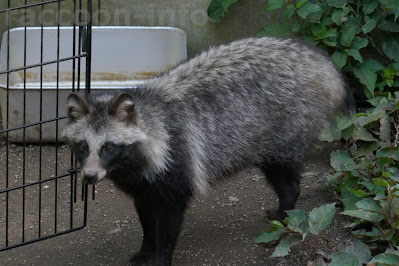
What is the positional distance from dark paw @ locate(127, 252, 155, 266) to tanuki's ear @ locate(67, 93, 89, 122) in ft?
3.67

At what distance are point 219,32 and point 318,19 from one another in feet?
3.57

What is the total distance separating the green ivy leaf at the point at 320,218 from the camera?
190 inches

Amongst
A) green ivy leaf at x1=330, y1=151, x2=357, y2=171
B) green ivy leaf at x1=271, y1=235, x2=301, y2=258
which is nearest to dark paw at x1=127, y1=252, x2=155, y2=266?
green ivy leaf at x1=271, y1=235, x2=301, y2=258

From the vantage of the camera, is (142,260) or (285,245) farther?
(142,260)

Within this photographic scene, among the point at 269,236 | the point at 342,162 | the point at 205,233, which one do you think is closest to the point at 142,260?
the point at 205,233

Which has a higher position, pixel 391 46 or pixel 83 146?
pixel 391 46

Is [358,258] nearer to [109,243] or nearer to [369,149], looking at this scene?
[369,149]

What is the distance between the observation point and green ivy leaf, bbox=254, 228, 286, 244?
496 centimetres

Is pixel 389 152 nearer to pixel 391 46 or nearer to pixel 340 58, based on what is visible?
pixel 340 58

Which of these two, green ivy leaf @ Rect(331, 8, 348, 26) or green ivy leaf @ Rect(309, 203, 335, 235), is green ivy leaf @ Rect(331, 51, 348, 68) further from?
green ivy leaf @ Rect(309, 203, 335, 235)

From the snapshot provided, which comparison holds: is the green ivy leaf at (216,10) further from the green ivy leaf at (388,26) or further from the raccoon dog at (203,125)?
the raccoon dog at (203,125)

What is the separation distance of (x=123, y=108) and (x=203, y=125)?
63cm

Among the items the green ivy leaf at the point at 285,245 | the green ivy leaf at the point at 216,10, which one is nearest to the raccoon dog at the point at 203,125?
the green ivy leaf at the point at 285,245

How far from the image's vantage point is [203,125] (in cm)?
499
